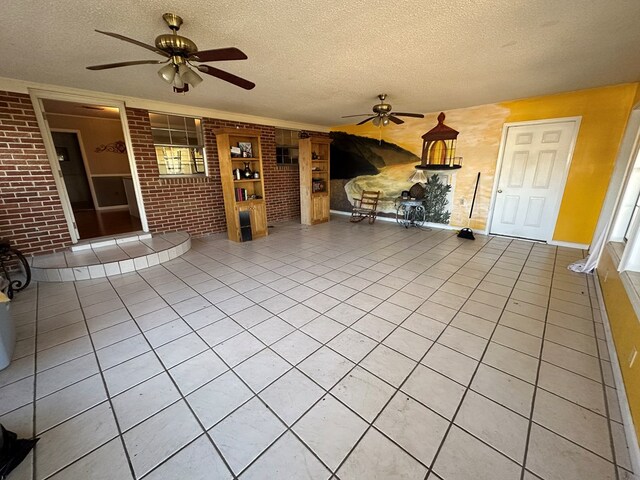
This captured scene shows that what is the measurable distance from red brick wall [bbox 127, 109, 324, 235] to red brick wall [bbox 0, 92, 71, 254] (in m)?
1.08

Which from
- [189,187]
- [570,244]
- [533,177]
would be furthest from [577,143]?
[189,187]

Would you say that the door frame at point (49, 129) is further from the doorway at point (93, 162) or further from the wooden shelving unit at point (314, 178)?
the wooden shelving unit at point (314, 178)

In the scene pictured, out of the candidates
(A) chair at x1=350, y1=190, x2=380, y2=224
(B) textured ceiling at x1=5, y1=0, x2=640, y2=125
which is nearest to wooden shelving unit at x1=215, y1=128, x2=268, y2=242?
(B) textured ceiling at x1=5, y1=0, x2=640, y2=125

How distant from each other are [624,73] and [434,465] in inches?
190

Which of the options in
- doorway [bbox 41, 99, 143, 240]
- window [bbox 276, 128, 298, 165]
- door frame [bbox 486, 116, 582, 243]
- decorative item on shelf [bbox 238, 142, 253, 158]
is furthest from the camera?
window [bbox 276, 128, 298, 165]

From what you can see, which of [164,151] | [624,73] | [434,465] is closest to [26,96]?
[164,151]

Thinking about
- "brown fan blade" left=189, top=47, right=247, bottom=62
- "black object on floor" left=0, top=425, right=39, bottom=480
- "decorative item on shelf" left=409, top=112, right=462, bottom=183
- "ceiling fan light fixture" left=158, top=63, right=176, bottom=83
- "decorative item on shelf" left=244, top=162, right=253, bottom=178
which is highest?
"brown fan blade" left=189, top=47, right=247, bottom=62

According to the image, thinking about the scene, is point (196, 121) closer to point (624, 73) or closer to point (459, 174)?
point (459, 174)

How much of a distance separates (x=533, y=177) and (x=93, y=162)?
33.2 ft

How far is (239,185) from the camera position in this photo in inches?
197

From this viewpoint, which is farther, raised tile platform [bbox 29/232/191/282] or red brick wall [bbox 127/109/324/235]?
red brick wall [bbox 127/109/324/235]

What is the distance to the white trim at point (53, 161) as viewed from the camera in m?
3.30

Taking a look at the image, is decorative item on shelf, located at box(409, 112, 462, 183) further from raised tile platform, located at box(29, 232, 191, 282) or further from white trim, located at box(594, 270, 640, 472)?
raised tile platform, located at box(29, 232, 191, 282)

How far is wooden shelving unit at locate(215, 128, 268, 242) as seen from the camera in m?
4.42
